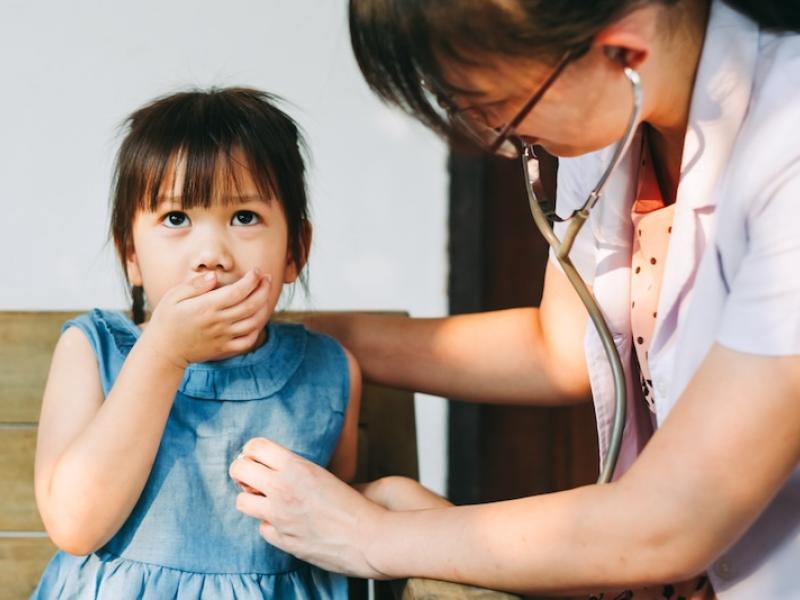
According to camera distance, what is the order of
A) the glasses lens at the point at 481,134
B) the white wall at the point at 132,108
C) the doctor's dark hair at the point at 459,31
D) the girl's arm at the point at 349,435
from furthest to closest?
the white wall at the point at 132,108 → the girl's arm at the point at 349,435 → the glasses lens at the point at 481,134 → the doctor's dark hair at the point at 459,31

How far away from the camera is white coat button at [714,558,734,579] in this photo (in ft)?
3.64

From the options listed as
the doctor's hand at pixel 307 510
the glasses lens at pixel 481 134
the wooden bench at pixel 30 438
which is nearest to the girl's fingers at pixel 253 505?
the doctor's hand at pixel 307 510

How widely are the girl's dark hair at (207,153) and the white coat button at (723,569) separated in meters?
0.58

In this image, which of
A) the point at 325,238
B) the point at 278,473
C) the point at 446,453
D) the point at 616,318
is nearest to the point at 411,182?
the point at 325,238

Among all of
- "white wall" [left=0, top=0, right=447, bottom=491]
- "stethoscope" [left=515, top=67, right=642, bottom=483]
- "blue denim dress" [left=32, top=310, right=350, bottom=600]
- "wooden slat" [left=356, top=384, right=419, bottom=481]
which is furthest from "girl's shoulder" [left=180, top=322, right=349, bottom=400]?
"white wall" [left=0, top=0, right=447, bottom=491]

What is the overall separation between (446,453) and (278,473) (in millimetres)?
1313

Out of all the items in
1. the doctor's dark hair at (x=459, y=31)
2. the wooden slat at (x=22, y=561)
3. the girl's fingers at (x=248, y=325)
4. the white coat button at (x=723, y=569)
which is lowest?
the wooden slat at (x=22, y=561)

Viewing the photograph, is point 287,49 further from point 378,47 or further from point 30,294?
point 378,47

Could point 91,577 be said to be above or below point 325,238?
below

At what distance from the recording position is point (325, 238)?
231cm

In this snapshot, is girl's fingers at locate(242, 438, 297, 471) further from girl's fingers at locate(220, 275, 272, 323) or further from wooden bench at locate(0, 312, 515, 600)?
wooden bench at locate(0, 312, 515, 600)

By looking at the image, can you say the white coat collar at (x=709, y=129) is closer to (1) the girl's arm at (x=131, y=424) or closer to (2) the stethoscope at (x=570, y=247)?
(2) the stethoscope at (x=570, y=247)

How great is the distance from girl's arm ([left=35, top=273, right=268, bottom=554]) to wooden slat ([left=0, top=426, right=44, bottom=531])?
0.99 ft

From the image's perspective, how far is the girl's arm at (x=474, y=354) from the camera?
1440mm
